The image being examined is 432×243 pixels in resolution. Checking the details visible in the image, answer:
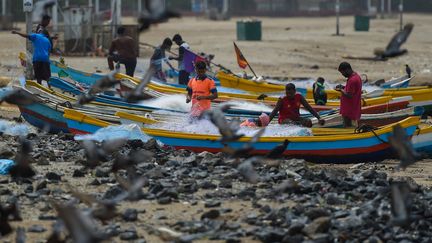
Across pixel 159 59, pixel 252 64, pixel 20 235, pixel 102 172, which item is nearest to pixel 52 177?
pixel 102 172

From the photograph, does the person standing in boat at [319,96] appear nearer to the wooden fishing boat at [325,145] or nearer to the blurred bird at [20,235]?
the wooden fishing boat at [325,145]

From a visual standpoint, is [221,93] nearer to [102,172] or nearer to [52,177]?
[102,172]

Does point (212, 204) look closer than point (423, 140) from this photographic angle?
Yes

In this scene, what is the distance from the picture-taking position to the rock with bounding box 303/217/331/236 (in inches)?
400

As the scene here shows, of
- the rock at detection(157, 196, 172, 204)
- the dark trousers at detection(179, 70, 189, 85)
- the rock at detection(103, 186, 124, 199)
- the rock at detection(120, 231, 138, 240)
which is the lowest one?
the rock at detection(120, 231, 138, 240)

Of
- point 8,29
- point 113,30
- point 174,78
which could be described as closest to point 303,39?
point 8,29

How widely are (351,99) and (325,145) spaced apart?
1.21 metres

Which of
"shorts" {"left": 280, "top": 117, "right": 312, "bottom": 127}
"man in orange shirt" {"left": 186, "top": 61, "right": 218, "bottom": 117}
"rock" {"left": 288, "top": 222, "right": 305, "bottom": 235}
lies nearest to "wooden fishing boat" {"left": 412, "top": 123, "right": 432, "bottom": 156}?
"shorts" {"left": 280, "top": 117, "right": 312, "bottom": 127}

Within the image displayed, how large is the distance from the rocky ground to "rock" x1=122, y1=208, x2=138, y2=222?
0.4 inches

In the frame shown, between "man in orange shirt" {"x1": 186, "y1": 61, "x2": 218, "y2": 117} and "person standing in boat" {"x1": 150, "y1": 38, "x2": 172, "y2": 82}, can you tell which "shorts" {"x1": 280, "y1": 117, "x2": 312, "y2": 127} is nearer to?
"man in orange shirt" {"x1": 186, "y1": 61, "x2": 218, "y2": 117}

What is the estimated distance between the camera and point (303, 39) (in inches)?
1956

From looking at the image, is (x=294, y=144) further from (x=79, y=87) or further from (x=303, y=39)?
(x=303, y=39)

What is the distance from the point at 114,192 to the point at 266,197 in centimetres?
168

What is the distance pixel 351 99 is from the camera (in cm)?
1628
